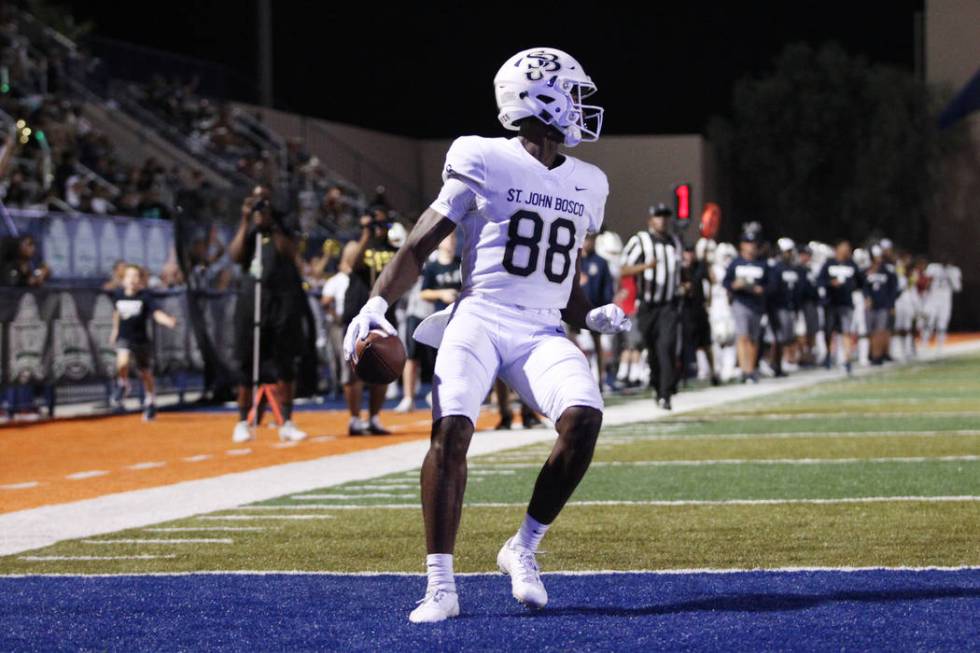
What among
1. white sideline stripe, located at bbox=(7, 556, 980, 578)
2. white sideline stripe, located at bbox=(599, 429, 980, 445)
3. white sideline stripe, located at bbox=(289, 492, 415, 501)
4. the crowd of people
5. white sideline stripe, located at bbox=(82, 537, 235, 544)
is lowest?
white sideline stripe, located at bbox=(599, 429, 980, 445)

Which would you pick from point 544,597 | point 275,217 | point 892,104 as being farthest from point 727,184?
point 544,597

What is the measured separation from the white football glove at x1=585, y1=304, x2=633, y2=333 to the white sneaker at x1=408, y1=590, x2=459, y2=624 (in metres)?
1.11

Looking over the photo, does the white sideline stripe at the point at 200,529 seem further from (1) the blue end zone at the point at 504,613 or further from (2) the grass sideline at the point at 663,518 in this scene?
(1) the blue end zone at the point at 504,613

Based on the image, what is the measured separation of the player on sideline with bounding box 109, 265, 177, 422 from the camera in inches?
683

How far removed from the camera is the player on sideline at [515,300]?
18.5 feet

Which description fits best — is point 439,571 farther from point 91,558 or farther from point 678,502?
point 678,502

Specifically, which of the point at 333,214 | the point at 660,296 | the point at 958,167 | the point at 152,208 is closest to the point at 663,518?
the point at 660,296

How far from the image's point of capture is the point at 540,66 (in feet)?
19.7

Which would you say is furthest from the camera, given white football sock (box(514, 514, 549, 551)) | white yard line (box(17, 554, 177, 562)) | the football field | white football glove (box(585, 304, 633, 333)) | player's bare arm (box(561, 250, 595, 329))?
white yard line (box(17, 554, 177, 562))

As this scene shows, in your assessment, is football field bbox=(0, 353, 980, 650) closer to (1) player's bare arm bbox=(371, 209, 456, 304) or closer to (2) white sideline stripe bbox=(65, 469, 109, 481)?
(1) player's bare arm bbox=(371, 209, 456, 304)

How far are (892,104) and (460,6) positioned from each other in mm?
15878

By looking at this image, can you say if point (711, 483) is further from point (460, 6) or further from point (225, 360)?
point (460, 6)

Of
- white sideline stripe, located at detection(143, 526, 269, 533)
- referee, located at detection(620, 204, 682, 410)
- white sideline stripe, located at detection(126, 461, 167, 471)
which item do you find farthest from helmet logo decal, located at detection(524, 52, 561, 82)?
referee, located at detection(620, 204, 682, 410)

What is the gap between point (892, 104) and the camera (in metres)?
51.8
